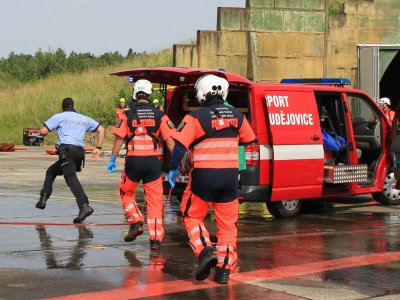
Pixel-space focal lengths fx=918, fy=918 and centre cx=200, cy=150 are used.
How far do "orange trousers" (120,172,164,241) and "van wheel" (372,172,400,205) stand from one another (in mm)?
5569

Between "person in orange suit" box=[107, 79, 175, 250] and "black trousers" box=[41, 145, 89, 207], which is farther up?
"person in orange suit" box=[107, 79, 175, 250]

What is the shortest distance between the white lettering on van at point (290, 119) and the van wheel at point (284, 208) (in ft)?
3.79

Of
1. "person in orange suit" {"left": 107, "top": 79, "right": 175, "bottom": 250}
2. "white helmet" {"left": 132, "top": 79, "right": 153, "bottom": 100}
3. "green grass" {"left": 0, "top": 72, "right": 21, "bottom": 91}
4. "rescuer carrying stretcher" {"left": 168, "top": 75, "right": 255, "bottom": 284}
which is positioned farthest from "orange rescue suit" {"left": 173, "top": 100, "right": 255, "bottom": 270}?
"green grass" {"left": 0, "top": 72, "right": 21, "bottom": 91}

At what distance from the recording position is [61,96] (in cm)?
4072

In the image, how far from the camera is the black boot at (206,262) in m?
7.76

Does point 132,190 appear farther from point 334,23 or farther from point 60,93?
point 60,93

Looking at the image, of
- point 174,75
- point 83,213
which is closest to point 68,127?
point 83,213

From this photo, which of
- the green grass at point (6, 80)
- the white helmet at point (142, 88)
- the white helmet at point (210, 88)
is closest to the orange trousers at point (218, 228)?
the white helmet at point (210, 88)

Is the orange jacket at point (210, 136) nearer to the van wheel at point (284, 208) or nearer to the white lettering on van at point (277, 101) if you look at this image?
the white lettering on van at point (277, 101)

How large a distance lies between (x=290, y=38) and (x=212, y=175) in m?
18.7

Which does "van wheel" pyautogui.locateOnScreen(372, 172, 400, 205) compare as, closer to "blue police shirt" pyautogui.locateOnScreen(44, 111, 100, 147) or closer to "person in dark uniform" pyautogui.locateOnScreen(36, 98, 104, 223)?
"person in dark uniform" pyautogui.locateOnScreen(36, 98, 104, 223)

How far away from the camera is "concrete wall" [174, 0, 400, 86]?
25.2 metres

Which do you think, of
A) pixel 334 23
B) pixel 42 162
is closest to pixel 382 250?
pixel 42 162

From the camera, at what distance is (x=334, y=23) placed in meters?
26.6
